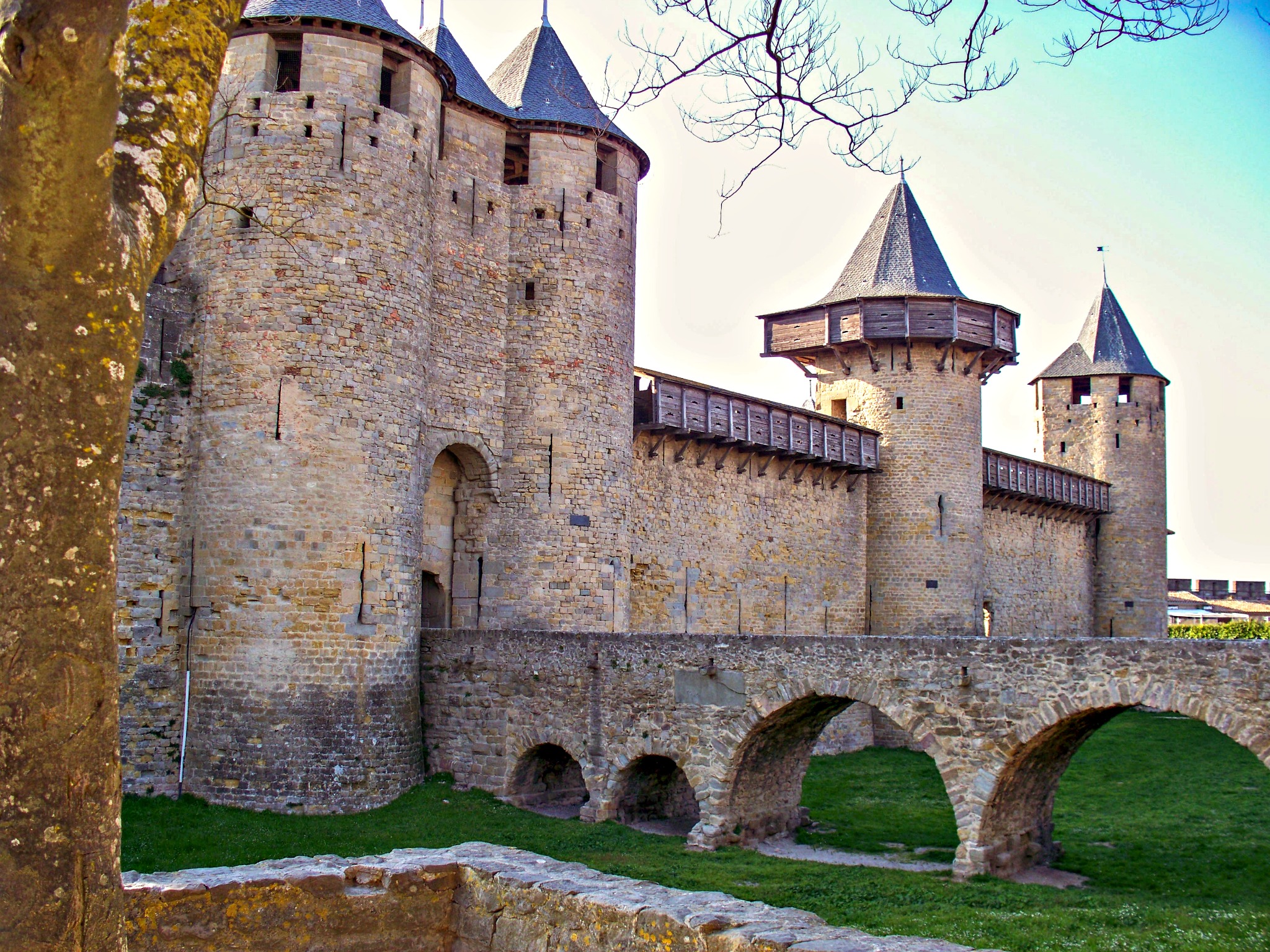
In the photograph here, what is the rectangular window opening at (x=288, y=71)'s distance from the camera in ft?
55.1

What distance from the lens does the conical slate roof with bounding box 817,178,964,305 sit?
2767cm

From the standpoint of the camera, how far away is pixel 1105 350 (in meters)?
37.5

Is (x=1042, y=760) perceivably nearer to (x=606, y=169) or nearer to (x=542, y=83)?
(x=606, y=169)

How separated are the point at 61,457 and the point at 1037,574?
1316 inches

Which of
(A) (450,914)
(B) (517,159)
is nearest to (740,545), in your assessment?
(B) (517,159)

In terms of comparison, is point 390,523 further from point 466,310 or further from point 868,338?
point 868,338

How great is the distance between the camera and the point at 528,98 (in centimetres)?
2042

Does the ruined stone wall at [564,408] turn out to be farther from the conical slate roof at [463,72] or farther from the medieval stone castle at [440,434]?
the conical slate roof at [463,72]

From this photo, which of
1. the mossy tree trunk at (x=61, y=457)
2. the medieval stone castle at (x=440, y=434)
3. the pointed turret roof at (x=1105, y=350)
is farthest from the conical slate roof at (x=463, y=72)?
the pointed turret roof at (x=1105, y=350)

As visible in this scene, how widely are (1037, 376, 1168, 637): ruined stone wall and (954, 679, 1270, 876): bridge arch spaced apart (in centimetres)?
2419

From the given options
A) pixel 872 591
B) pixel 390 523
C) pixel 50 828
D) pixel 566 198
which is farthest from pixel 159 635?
pixel 872 591

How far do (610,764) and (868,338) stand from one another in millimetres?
14436

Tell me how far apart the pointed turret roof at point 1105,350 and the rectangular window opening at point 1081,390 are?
0.55 m

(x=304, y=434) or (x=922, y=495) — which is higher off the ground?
(x=922, y=495)
